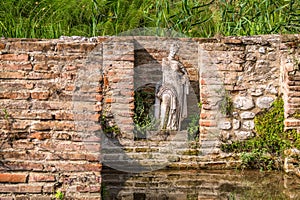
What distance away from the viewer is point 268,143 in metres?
6.30

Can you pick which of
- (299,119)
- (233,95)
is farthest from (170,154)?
(299,119)

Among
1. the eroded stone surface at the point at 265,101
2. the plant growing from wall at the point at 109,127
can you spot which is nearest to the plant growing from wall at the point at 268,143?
the eroded stone surface at the point at 265,101

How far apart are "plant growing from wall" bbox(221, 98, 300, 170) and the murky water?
21 centimetres

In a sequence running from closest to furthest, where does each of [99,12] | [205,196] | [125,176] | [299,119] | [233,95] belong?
[205,196] → [125,176] → [299,119] → [233,95] → [99,12]

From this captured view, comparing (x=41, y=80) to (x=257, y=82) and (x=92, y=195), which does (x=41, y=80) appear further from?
(x=257, y=82)

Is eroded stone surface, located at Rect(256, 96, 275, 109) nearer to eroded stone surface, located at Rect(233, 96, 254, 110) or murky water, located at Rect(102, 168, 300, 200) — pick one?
eroded stone surface, located at Rect(233, 96, 254, 110)

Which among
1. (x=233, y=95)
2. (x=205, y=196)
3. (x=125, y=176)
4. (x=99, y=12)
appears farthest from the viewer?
(x=99, y=12)

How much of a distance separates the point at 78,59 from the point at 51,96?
375 mm

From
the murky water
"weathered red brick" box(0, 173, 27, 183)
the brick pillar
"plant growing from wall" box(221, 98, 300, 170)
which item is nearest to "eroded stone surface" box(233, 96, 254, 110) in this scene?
"plant growing from wall" box(221, 98, 300, 170)

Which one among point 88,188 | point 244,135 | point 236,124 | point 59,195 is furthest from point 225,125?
point 59,195

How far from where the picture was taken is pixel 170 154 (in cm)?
634

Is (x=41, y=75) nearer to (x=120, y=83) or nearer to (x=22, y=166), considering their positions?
(x=22, y=166)

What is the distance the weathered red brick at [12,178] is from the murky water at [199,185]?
1006 millimetres

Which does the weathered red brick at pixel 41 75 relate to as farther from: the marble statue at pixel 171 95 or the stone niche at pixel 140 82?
the marble statue at pixel 171 95
